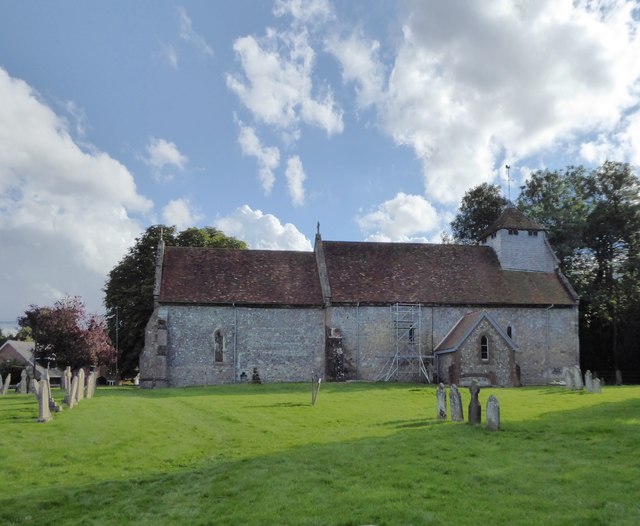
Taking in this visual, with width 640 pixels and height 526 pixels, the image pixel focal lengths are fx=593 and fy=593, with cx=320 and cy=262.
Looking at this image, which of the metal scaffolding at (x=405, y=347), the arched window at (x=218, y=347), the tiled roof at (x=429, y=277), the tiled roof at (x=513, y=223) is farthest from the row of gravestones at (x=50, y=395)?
the tiled roof at (x=513, y=223)

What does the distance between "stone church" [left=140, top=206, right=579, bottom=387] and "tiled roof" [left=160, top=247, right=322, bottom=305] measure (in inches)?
2.6

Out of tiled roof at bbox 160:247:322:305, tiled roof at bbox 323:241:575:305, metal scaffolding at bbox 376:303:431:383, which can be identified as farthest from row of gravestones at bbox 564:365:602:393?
tiled roof at bbox 160:247:322:305

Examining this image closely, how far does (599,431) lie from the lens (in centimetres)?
1491

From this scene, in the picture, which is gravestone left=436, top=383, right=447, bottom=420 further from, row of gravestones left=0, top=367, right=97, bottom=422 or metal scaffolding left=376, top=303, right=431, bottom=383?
metal scaffolding left=376, top=303, right=431, bottom=383

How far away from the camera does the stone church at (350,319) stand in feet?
111

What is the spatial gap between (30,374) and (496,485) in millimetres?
33647

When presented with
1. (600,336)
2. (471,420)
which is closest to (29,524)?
(471,420)

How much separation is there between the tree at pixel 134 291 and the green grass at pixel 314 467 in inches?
1019

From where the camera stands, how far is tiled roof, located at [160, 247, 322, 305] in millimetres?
35344

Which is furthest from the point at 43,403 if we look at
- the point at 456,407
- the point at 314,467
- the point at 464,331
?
the point at 464,331

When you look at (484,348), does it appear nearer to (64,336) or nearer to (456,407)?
(456,407)

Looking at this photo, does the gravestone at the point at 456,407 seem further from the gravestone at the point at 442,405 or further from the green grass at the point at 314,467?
the green grass at the point at 314,467

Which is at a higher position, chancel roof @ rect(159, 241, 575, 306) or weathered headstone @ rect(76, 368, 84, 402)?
chancel roof @ rect(159, 241, 575, 306)

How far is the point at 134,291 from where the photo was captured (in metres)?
45.8
